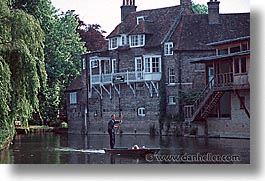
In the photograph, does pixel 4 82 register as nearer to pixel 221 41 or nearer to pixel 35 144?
pixel 35 144

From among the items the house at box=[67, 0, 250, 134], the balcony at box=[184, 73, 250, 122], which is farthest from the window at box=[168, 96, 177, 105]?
the balcony at box=[184, 73, 250, 122]

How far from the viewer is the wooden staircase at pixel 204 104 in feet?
26.0

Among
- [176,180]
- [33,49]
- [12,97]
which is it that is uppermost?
[33,49]

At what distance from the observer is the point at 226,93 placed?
26.8ft

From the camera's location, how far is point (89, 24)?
26.2 feet

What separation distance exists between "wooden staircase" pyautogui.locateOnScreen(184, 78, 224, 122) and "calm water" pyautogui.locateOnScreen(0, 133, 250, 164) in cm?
25

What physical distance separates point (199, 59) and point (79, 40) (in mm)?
1296

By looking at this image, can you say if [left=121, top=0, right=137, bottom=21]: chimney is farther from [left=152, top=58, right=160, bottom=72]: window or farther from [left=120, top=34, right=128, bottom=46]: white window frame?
[left=152, top=58, right=160, bottom=72]: window

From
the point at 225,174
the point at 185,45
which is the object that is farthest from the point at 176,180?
the point at 185,45

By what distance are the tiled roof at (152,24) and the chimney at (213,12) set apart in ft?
1.16

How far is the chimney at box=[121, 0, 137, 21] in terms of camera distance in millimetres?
7799

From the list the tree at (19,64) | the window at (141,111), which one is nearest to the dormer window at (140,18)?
the window at (141,111)

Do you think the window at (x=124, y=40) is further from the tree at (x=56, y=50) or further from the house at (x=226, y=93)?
the house at (x=226, y=93)

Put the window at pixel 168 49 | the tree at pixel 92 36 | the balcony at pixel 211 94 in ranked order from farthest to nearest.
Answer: the window at pixel 168 49, the tree at pixel 92 36, the balcony at pixel 211 94
